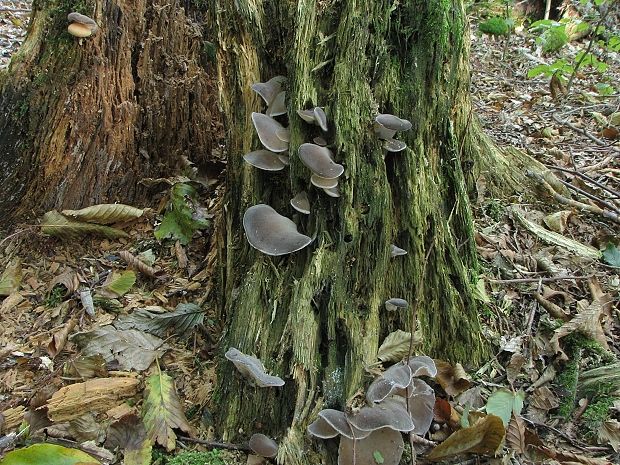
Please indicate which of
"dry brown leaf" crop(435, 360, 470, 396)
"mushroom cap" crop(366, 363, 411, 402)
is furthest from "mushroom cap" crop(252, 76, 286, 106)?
"dry brown leaf" crop(435, 360, 470, 396)

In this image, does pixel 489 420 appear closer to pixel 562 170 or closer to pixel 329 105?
pixel 329 105

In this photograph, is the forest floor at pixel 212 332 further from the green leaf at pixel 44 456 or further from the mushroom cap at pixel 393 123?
the mushroom cap at pixel 393 123

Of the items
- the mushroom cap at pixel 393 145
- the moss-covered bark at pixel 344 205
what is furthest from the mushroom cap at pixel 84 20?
the mushroom cap at pixel 393 145

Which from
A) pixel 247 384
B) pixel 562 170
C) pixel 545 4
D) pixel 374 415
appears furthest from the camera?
pixel 545 4

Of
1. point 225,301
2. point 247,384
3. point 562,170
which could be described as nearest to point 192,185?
point 225,301

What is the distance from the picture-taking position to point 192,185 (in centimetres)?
505

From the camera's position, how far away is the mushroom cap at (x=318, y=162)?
310 centimetres

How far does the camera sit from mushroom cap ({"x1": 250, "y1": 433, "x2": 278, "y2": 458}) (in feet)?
9.17

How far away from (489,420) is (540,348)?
1.22 metres

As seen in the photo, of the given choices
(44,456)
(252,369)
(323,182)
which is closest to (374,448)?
(252,369)

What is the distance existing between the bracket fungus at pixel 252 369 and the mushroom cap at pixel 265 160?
4.59ft

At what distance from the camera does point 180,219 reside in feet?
15.8

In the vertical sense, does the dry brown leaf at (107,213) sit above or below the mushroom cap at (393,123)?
below

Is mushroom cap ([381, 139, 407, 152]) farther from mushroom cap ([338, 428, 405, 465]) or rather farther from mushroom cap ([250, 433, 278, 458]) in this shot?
mushroom cap ([250, 433, 278, 458])
